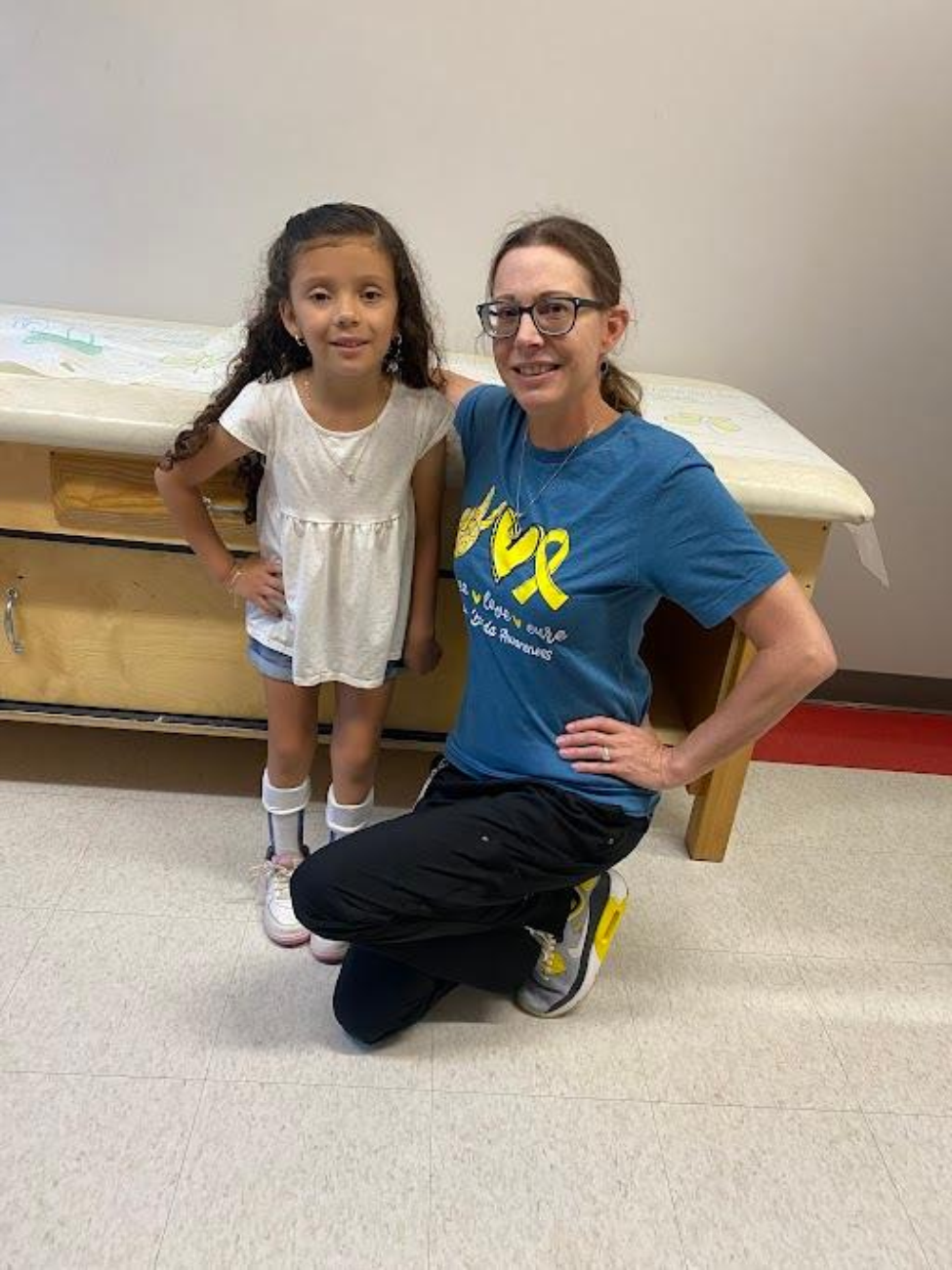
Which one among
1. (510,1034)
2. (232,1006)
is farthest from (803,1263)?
(232,1006)

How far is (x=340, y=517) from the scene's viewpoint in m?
A: 1.07

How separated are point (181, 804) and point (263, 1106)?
0.59 metres

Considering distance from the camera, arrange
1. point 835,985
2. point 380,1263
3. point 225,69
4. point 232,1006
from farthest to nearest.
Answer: point 225,69, point 835,985, point 232,1006, point 380,1263

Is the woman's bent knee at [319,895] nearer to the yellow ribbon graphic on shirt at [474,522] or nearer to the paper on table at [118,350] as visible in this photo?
the yellow ribbon graphic on shirt at [474,522]

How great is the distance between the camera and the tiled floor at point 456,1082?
0.93 meters

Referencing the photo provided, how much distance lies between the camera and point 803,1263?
37.1 inches

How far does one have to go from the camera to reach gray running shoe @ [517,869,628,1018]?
1.18m

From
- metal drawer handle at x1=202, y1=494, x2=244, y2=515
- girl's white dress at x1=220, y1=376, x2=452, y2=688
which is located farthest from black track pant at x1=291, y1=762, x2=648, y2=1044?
metal drawer handle at x1=202, y1=494, x2=244, y2=515

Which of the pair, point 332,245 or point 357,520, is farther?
point 357,520

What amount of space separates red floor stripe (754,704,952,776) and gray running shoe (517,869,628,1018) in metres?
0.76

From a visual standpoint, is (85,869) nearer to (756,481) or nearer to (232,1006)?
(232,1006)

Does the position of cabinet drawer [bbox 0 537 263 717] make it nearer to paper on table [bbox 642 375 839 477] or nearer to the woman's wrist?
the woman's wrist

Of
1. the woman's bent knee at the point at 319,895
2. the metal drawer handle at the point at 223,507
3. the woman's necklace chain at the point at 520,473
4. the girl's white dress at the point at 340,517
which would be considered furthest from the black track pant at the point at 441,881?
the metal drawer handle at the point at 223,507

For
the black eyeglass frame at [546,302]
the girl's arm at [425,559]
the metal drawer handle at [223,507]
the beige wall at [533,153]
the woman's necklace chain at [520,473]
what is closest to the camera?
the black eyeglass frame at [546,302]
